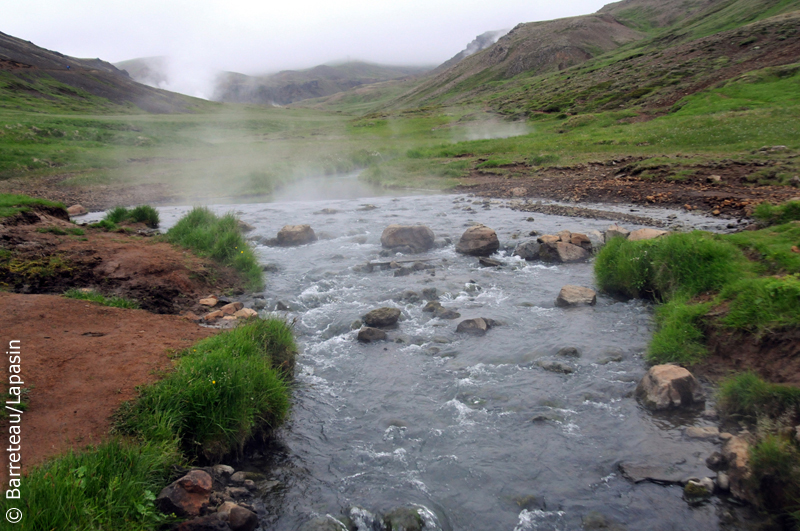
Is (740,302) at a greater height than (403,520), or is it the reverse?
(740,302)

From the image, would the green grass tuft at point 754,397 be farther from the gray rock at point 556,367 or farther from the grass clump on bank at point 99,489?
the grass clump on bank at point 99,489

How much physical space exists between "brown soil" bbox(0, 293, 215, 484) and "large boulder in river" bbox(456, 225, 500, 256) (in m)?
8.91

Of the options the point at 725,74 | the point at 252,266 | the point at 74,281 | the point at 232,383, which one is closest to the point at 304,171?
the point at 252,266

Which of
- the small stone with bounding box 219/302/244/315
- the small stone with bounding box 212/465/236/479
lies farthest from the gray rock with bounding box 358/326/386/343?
the small stone with bounding box 212/465/236/479

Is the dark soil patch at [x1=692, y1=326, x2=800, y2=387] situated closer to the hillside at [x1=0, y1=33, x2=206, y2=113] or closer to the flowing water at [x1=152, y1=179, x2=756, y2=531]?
the flowing water at [x1=152, y1=179, x2=756, y2=531]

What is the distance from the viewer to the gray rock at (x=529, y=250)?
578 inches

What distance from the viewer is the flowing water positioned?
559 centimetres

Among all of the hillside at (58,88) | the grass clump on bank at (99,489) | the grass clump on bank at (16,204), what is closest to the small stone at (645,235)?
the grass clump on bank at (99,489)

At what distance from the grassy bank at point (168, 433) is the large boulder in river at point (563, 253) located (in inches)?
350

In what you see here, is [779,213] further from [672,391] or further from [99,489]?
[99,489]

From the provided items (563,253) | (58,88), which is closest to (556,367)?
(563,253)

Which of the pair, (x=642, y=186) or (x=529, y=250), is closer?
(x=529, y=250)

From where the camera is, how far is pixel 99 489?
14.7ft

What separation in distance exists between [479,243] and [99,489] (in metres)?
12.5
